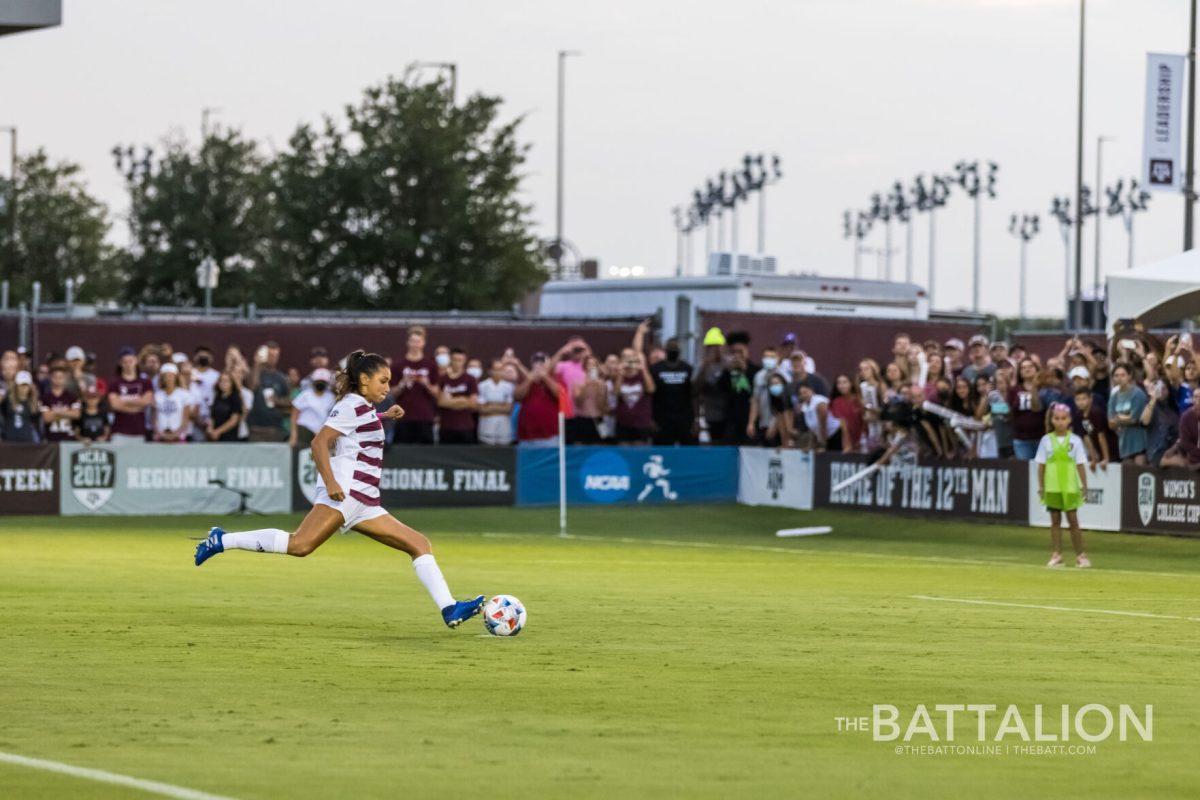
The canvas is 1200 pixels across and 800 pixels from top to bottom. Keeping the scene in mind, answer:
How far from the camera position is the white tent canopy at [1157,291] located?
2716 centimetres

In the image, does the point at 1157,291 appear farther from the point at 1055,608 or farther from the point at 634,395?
the point at 1055,608

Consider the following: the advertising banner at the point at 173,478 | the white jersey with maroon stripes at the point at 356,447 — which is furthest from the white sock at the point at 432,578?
the advertising banner at the point at 173,478

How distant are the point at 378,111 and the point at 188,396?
109ft

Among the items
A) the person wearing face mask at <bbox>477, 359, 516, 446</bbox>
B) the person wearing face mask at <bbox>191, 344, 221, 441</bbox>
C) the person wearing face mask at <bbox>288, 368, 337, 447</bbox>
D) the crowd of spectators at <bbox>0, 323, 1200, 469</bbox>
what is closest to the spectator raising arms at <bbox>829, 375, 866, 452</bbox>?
the crowd of spectators at <bbox>0, 323, 1200, 469</bbox>

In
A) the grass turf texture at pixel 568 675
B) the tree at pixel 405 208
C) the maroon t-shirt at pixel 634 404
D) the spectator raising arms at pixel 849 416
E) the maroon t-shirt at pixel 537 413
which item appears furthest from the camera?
the tree at pixel 405 208

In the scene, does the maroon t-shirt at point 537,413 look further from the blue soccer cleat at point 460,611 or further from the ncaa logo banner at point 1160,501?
the blue soccer cleat at point 460,611

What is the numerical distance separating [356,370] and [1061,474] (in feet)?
38.9

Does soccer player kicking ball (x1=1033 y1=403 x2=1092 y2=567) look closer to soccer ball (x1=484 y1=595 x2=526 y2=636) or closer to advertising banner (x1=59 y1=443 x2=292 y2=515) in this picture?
soccer ball (x1=484 y1=595 x2=526 y2=636)

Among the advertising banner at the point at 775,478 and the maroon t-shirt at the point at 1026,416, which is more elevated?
the maroon t-shirt at the point at 1026,416

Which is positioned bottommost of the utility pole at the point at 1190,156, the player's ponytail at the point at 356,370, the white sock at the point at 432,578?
the white sock at the point at 432,578

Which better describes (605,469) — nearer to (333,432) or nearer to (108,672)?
(333,432)

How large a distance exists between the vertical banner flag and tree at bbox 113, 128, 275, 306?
1665 inches

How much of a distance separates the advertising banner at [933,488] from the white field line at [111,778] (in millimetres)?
21266

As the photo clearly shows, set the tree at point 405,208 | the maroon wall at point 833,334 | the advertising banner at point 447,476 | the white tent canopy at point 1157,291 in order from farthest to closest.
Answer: the tree at point 405,208
the maroon wall at point 833,334
the advertising banner at point 447,476
the white tent canopy at point 1157,291
